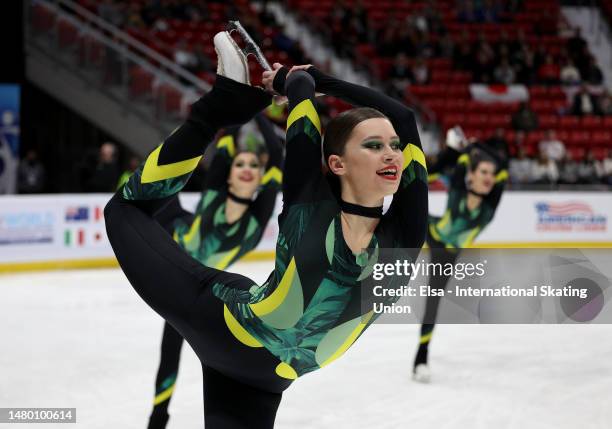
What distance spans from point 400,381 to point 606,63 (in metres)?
15.6

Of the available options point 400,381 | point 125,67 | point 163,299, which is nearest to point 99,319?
point 400,381

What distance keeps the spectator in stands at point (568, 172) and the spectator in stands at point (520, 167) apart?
49 centimetres

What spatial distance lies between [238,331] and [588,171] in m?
12.1

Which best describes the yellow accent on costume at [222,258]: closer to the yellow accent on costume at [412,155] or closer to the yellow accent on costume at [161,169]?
the yellow accent on costume at [161,169]

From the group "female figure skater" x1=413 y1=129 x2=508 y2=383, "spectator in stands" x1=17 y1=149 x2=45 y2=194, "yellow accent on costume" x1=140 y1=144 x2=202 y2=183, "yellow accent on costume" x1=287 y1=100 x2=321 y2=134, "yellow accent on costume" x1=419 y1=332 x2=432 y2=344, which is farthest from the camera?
"spectator in stands" x1=17 y1=149 x2=45 y2=194

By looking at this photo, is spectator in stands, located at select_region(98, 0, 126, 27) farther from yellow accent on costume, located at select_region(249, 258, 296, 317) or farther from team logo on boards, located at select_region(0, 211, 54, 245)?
yellow accent on costume, located at select_region(249, 258, 296, 317)

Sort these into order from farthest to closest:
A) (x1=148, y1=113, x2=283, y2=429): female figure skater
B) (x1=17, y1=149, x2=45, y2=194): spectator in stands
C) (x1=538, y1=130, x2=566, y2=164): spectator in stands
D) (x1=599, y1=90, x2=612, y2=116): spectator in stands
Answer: (x1=599, y1=90, x2=612, y2=116): spectator in stands → (x1=538, y1=130, x2=566, y2=164): spectator in stands → (x1=17, y1=149, x2=45, y2=194): spectator in stands → (x1=148, y1=113, x2=283, y2=429): female figure skater

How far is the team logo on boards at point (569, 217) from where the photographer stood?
41.3 feet

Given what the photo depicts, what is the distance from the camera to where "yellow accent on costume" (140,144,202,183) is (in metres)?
2.85

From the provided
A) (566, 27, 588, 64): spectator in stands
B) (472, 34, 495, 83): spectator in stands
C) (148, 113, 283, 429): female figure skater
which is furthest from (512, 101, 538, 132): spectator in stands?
(148, 113, 283, 429): female figure skater

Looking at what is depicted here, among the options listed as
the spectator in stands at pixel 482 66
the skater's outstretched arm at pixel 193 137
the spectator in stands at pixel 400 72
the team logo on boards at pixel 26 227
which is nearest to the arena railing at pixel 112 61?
the team logo on boards at pixel 26 227

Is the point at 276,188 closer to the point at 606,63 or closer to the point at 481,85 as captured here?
the point at 481,85

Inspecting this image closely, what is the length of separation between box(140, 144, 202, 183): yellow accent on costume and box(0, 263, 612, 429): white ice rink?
2077mm

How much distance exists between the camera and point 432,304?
230 inches
